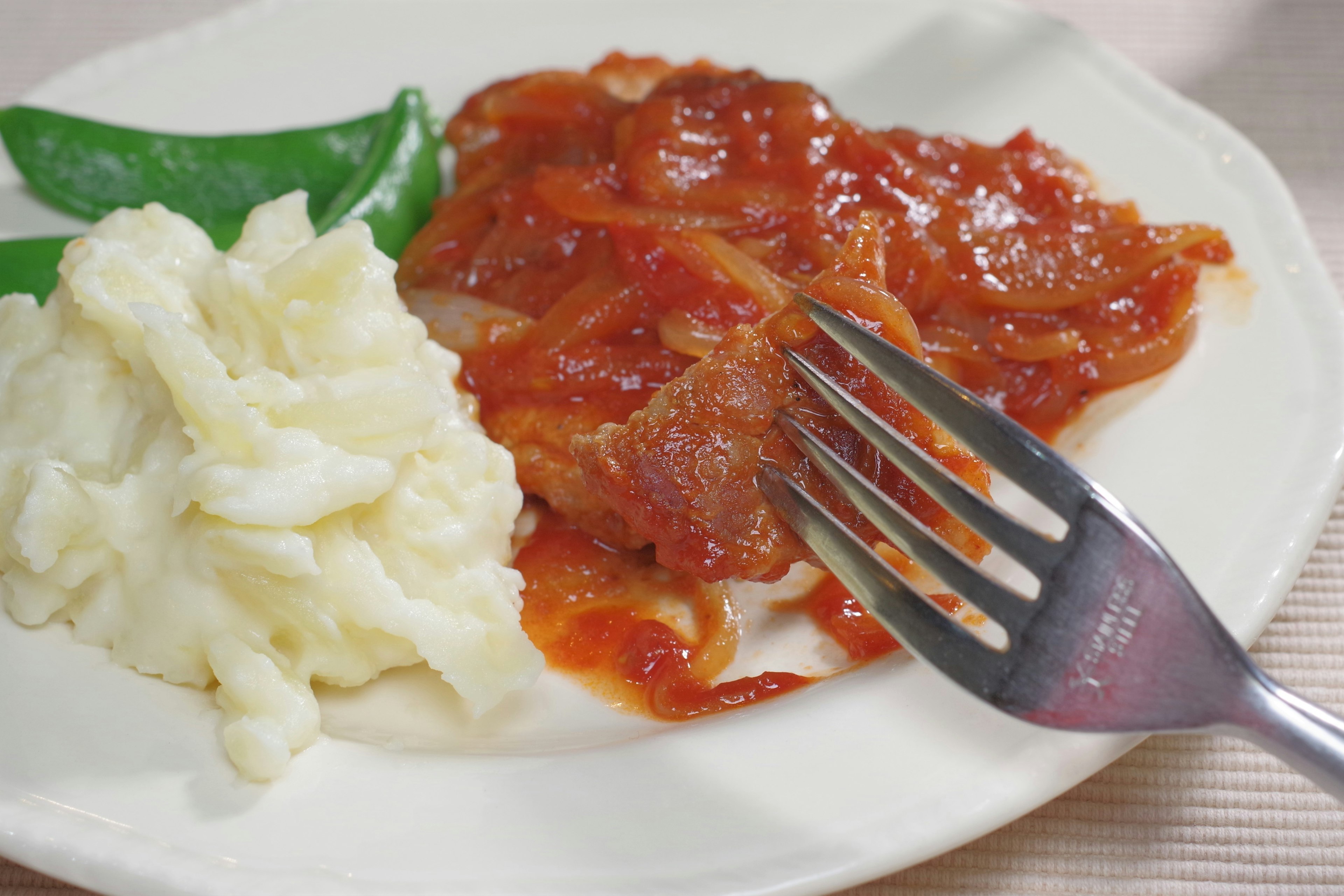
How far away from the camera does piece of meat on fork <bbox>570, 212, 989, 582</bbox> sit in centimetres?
261

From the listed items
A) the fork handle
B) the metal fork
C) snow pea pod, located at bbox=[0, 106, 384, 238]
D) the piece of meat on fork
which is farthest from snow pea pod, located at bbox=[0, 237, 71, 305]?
the fork handle

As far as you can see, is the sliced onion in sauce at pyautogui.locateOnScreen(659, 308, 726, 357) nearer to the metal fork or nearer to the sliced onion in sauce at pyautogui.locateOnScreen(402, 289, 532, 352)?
the sliced onion in sauce at pyautogui.locateOnScreen(402, 289, 532, 352)

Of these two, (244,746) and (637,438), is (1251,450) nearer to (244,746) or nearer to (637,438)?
(637,438)

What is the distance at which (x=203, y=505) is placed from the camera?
2.45 metres

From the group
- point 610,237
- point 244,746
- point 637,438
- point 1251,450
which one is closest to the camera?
point 244,746

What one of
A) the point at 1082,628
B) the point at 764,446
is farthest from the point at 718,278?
the point at 1082,628

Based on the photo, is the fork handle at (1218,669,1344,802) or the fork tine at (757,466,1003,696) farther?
the fork tine at (757,466,1003,696)

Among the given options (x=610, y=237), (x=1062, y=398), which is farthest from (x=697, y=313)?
(x=1062, y=398)

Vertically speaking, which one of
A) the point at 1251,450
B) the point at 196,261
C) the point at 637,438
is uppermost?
the point at 196,261

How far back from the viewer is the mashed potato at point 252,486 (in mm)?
2500

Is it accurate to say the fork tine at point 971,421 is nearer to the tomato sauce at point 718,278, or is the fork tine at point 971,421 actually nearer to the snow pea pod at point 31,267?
the tomato sauce at point 718,278

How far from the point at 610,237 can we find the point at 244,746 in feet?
6.29

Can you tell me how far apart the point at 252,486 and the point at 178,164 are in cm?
223

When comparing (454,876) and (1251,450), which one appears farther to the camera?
(1251,450)
